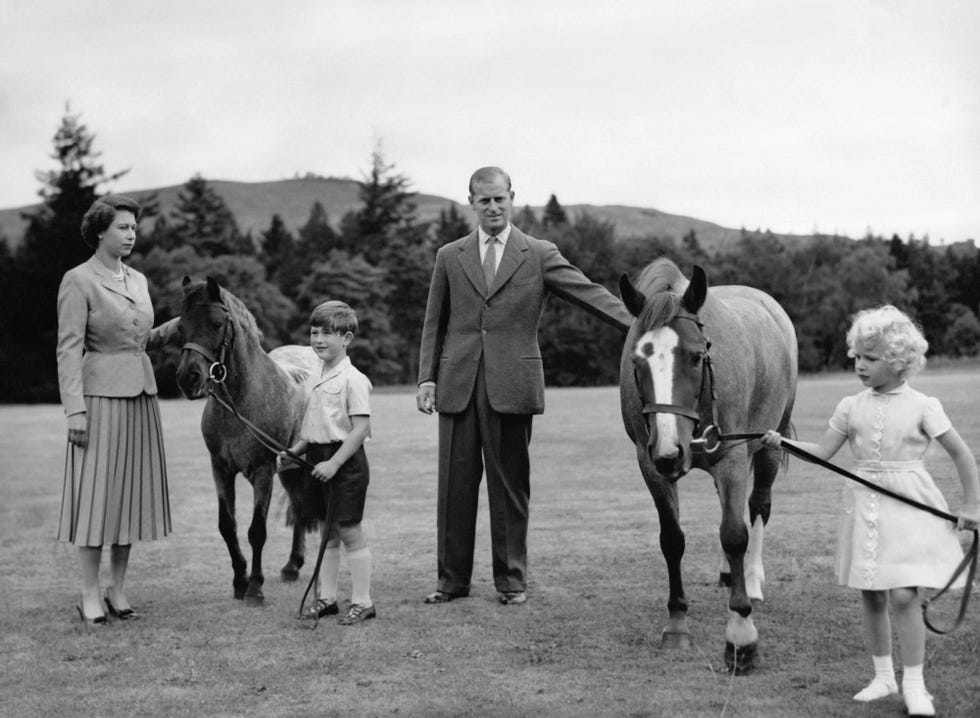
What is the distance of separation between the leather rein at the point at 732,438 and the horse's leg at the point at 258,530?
323 centimetres

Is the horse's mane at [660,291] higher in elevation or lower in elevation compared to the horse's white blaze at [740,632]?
higher

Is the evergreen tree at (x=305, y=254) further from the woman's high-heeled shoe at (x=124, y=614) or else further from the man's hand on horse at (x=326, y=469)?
the man's hand on horse at (x=326, y=469)

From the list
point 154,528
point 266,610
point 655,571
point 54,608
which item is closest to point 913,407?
point 655,571

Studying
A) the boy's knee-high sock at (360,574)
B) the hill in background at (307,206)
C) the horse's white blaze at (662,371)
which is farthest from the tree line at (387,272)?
the hill in background at (307,206)

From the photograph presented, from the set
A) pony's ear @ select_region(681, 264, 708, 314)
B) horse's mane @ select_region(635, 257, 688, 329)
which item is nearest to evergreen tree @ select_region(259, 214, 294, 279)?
horse's mane @ select_region(635, 257, 688, 329)

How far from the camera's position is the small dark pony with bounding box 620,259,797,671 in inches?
179

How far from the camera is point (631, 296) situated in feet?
16.0

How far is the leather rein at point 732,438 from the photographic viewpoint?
4.11 m

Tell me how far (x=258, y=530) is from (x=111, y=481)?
1043mm

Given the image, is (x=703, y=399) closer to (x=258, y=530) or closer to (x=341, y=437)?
(x=341, y=437)

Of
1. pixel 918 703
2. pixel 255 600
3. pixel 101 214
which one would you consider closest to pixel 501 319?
pixel 255 600

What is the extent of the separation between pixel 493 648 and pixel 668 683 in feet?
3.73

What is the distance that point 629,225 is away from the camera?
15638 cm

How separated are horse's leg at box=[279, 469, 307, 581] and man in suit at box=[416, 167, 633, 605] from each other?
3.64 ft
